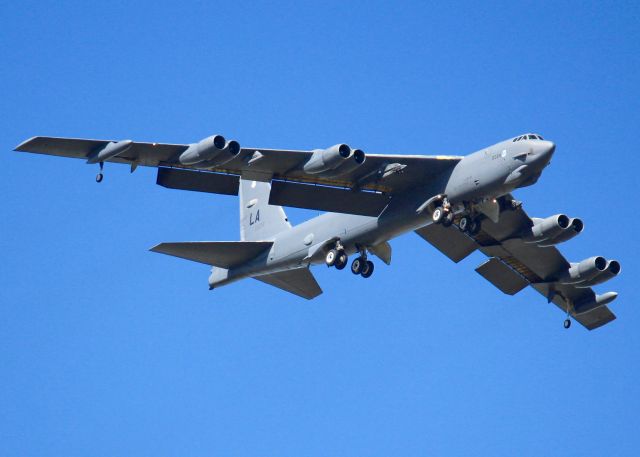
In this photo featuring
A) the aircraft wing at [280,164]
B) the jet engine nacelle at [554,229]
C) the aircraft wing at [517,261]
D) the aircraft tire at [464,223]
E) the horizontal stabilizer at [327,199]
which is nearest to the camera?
the aircraft wing at [280,164]

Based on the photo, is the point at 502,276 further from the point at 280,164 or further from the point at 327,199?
the point at 280,164

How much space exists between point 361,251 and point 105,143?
904 centimetres

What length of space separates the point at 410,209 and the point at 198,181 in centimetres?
652

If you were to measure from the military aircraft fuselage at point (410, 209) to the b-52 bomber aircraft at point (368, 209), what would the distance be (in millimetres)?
39

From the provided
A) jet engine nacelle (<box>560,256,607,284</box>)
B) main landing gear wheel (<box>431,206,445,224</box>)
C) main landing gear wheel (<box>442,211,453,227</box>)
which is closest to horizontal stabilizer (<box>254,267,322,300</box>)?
main landing gear wheel (<box>431,206,445,224</box>)

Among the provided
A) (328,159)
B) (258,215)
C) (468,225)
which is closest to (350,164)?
(328,159)

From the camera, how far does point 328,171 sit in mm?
37750

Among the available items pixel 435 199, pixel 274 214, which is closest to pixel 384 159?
pixel 435 199

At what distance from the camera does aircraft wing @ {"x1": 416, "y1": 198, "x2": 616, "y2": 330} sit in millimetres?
43056

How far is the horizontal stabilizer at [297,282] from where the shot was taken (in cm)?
4412

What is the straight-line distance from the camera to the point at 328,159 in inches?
1471

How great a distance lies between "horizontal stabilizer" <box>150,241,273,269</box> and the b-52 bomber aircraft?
0.04 metres

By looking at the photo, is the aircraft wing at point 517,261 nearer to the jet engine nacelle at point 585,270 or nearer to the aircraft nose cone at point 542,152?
the jet engine nacelle at point 585,270

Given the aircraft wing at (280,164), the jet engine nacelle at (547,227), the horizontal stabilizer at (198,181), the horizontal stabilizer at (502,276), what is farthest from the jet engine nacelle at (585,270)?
the horizontal stabilizer at (198,181)
